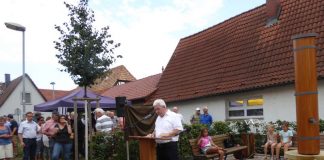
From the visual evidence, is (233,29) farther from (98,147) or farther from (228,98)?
(98,147)

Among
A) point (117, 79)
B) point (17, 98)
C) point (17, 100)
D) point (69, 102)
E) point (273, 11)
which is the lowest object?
point (69, 102)

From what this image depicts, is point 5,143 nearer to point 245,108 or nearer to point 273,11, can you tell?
point 245,108

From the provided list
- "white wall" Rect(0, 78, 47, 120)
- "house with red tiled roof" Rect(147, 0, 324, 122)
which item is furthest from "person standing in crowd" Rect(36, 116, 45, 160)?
"white wall" Rect(0, 78, 47, 120)

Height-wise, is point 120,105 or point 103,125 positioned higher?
point 120,105

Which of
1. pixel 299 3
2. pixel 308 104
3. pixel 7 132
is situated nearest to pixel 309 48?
pixel 308 104

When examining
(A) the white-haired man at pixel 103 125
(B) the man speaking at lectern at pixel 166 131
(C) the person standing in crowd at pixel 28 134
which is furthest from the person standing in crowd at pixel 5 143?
(B) the man speaking at lectern at pixel 166 131

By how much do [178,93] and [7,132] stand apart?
10353 mm

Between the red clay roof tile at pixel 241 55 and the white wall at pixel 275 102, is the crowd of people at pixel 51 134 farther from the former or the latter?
the red clay roof tile at pixel 241 55

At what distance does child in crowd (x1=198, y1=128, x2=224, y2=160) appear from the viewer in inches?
490

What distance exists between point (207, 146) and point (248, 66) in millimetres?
6653

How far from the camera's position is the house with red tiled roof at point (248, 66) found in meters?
16.0

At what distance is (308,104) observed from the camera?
17.8 feet

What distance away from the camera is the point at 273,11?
744 inches

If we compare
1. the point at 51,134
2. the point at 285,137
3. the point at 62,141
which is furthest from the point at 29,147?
the point at 285,137
